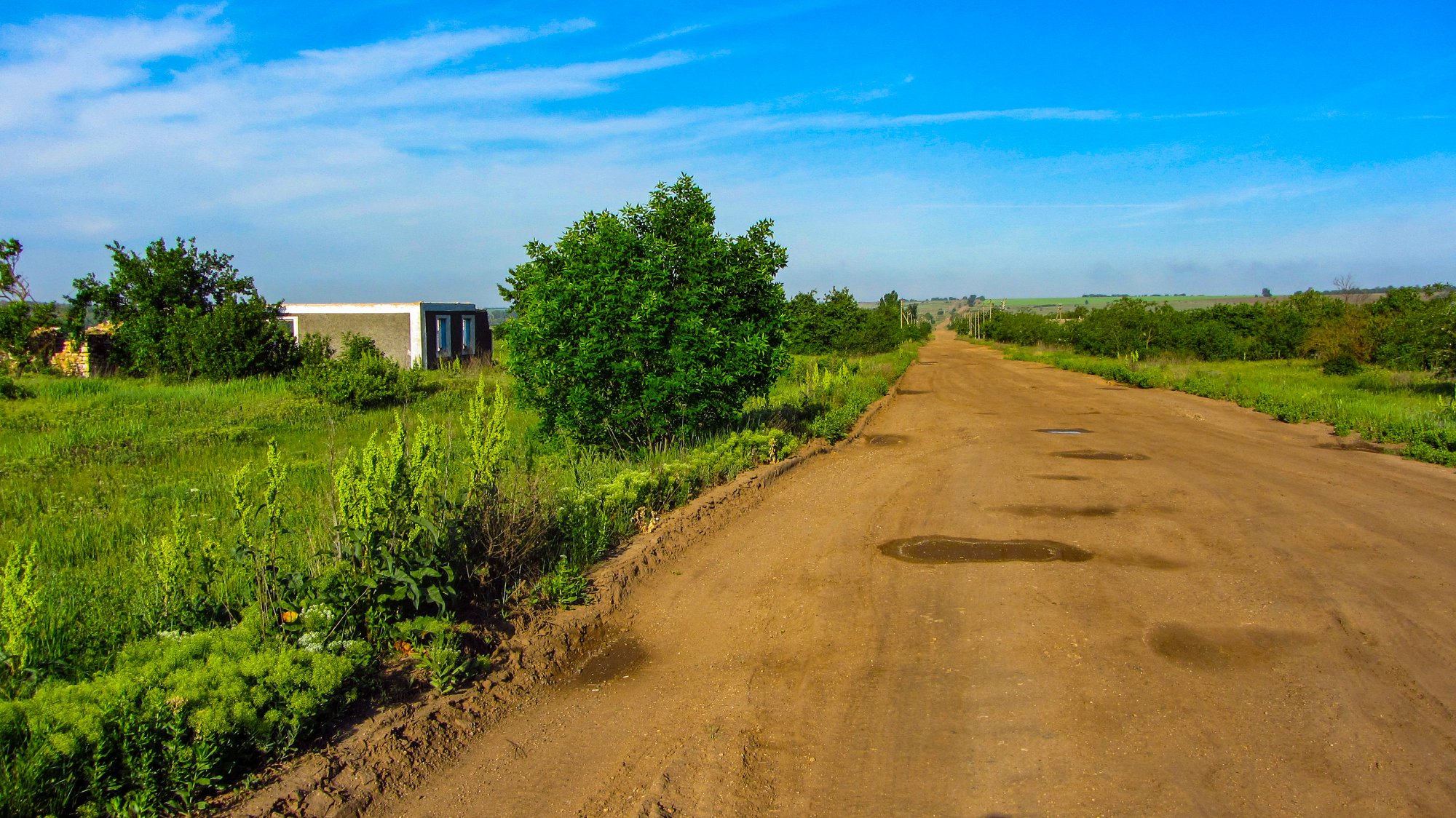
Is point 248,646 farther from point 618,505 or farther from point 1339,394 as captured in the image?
point 1339,394

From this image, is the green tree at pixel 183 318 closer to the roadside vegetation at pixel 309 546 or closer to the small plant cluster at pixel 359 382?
the small plant cluster at pixel 359 382

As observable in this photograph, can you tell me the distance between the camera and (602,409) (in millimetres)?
10789

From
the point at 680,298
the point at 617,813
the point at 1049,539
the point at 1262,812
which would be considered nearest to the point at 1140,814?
the point at 1262,812

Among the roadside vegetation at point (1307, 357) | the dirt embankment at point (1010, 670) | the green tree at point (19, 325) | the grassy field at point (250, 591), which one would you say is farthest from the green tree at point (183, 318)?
the roadside vegetation at point (1307, 357)

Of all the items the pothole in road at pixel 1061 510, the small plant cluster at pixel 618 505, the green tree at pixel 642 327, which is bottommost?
the pothole in road at pixel 1061 510

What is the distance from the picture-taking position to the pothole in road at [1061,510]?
8.88 metres

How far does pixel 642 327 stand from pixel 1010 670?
21.5 ft

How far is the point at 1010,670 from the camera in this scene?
4.89 m

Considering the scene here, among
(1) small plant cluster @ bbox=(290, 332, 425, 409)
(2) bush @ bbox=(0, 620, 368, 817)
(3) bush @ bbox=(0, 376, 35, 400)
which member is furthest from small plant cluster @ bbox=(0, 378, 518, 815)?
(3) bush @ bbox=(0, 376, 35, 400)

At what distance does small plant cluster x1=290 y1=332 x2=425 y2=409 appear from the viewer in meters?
19.5

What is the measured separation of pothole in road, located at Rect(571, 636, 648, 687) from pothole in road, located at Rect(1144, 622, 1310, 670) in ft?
10.2

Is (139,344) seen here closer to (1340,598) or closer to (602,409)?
(602,409)

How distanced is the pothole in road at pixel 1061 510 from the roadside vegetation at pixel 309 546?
323 cm

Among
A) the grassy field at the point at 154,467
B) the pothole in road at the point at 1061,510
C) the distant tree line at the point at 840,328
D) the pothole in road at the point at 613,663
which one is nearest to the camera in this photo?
the grassy field at the point at 154,467
